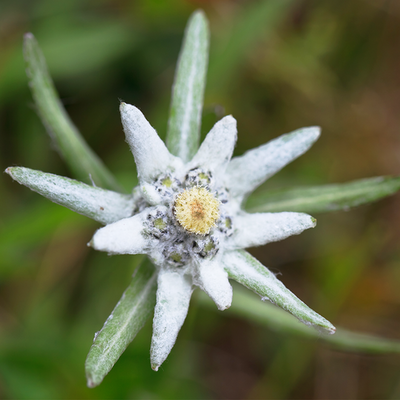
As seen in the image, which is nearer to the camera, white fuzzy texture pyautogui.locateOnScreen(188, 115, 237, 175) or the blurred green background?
white fuzzy texture pyautogui.locateOnScreen(188, 115, 237, 175)

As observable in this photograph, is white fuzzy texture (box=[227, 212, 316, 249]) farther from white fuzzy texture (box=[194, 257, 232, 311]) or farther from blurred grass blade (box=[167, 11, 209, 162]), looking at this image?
blurred grass blade (box=[167, 11, 209, 162])

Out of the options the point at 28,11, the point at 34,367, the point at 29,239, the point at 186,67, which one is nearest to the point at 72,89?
the point at 28,11

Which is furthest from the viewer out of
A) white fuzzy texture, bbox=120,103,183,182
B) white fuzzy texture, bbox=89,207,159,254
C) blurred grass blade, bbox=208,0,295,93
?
blurred grass blade, bbox=208,0,295,93

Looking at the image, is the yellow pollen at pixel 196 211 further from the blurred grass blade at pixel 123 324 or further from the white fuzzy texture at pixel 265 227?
the blurred grass blade at pixel 123 324

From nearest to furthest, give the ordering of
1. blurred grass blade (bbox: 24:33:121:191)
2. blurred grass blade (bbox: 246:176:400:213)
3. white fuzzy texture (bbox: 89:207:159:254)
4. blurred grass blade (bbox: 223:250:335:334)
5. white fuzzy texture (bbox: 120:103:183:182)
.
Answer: white fuzzy texture (bbox: 89:207:159:254), blurred grass blade (bbox: 223:250:335:334), white fuzzy texture (bbox: 120:103:183:182), blurred grass blade (bbox: 246:176:400:213), blurred grass blade (bbox: 24:33:121:191)

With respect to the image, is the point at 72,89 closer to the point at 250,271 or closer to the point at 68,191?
the point at 68,191

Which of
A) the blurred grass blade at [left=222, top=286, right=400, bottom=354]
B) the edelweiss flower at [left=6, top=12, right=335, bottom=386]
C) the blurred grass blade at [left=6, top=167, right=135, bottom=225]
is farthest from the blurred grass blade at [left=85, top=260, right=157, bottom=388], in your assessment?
the blurred grass blade at [left=222, top=286, right=400, bottom=354]

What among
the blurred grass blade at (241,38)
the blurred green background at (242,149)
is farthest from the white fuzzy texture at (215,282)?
the blurred grass blade at (241,38)
